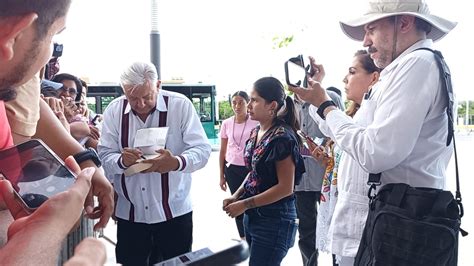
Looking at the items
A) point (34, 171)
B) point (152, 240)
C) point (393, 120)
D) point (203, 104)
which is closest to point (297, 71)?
point (393, 120)

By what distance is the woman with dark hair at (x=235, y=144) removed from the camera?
468 centimetres

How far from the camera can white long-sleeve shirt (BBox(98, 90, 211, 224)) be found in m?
2.57

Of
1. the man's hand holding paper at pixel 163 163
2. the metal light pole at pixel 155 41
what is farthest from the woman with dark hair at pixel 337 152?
the metal light pole at pixel 155 41

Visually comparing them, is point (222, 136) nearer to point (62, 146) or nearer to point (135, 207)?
point (135, 207)

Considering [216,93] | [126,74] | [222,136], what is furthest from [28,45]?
[216,93]

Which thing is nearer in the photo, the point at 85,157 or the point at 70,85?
the point at 85,157

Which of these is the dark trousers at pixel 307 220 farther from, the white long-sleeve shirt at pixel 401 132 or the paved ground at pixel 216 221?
the white long-sleeve shirt at pixel 401 132

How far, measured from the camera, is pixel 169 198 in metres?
2.59

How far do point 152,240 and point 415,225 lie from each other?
1623 millimetres

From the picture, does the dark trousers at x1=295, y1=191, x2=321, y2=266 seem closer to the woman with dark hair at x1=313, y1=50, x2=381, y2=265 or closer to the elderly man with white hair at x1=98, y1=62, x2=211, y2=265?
the woman with dark hair at x1=313, y1=50, x2=381, y2=265

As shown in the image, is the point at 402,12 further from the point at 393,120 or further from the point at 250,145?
the point at 250,145

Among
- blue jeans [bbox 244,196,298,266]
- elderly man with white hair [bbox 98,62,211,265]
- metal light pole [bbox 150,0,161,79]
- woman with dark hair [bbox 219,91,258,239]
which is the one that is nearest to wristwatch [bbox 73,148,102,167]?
elderly man with white hair [bbox 98,62,211,265]

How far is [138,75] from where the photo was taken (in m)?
2.57

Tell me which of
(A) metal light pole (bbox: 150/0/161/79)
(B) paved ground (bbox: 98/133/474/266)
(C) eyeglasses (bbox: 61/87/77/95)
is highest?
(A) metal light pole (bbox: 150/0/161/79)
